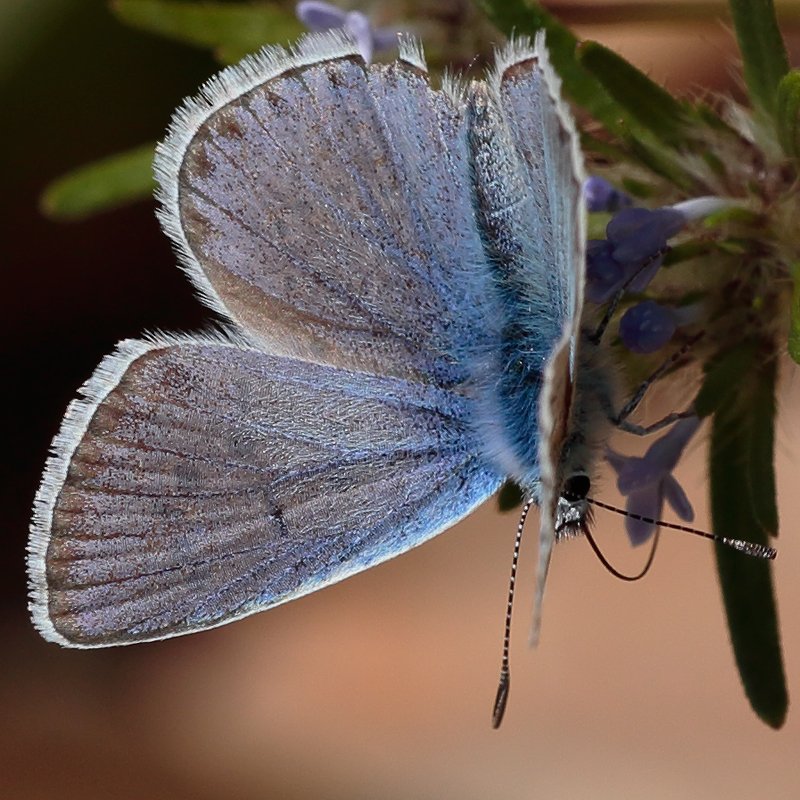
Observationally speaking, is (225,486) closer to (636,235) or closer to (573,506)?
(573,506)

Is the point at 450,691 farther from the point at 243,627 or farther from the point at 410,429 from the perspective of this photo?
the point at 410,429

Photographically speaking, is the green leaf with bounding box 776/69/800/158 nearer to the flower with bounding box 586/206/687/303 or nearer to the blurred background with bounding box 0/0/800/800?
the flower with bounding box 586/206/687/303

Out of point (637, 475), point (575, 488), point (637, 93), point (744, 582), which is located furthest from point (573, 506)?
point (637, 93)

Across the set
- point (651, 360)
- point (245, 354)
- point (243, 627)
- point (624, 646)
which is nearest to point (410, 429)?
point (245, 354)

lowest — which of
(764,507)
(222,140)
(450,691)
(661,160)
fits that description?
(450,691)

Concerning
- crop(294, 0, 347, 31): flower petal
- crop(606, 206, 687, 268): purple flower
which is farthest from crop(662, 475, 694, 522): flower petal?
crop(294, 0, 347, 31): flower petal

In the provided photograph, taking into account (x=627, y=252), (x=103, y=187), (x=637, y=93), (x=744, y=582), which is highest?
(x=103, y=187)
